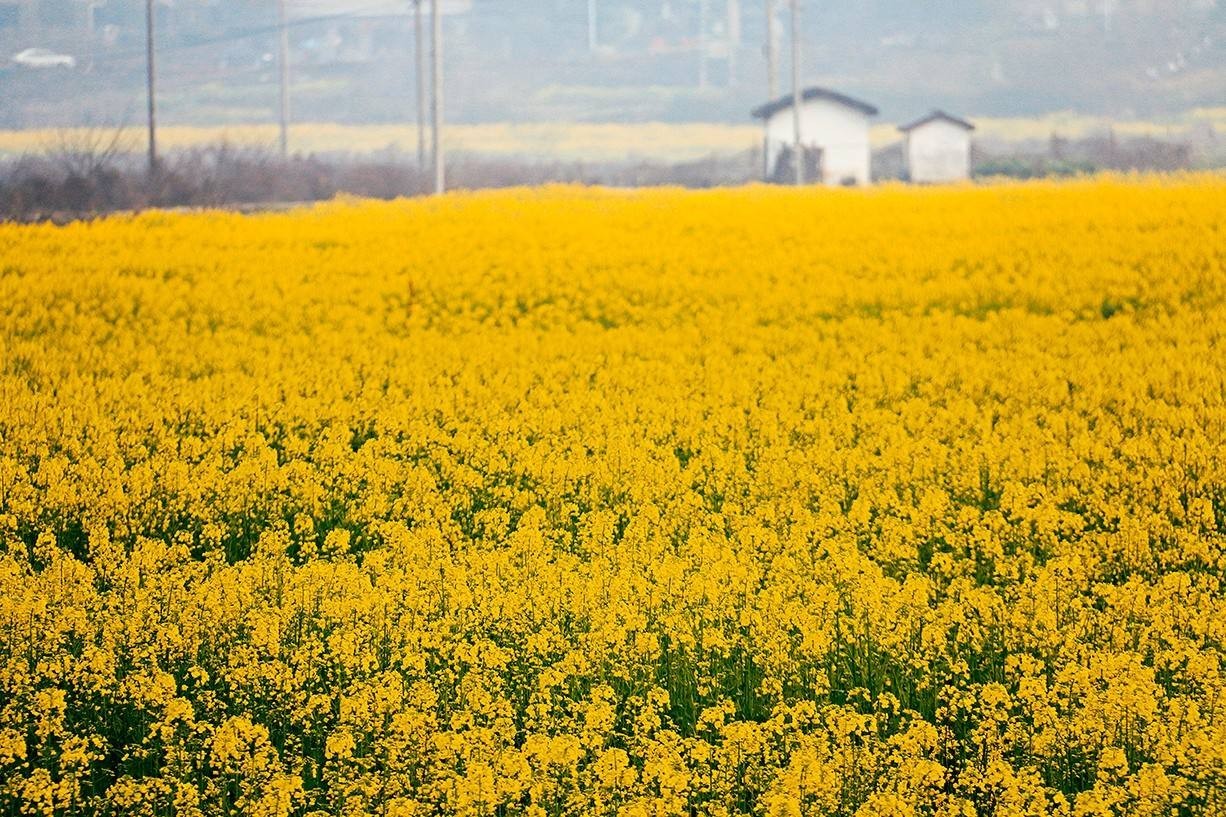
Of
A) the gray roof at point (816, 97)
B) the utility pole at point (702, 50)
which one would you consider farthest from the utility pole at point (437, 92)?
the utility pole at point (702, 50)

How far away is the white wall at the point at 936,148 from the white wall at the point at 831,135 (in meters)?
1.63

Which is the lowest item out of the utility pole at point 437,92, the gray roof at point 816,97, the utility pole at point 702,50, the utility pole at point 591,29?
the utility pole at point 437,92

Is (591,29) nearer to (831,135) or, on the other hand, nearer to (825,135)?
(825,135)

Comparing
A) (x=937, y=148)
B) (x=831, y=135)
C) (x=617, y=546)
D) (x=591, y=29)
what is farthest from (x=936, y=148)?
Result: (x=591, y=29)

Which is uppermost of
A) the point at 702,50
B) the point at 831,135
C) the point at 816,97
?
the point at 702,50

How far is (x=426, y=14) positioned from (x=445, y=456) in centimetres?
15222

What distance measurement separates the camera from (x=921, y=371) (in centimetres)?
1163

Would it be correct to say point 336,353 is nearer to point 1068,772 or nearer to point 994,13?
point 1068,772

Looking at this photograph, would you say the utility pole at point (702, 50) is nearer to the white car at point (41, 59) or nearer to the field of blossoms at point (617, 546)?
the white car at point (41, 59)

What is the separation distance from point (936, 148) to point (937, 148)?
0.03 meters

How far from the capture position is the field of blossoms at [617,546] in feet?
16.8

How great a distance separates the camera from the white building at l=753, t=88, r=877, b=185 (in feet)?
164

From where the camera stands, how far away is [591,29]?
449ft


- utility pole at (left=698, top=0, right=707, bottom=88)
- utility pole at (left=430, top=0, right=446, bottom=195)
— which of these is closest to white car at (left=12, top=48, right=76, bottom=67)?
utility pole at (left=698, top=0, right=707, bottom=88)
